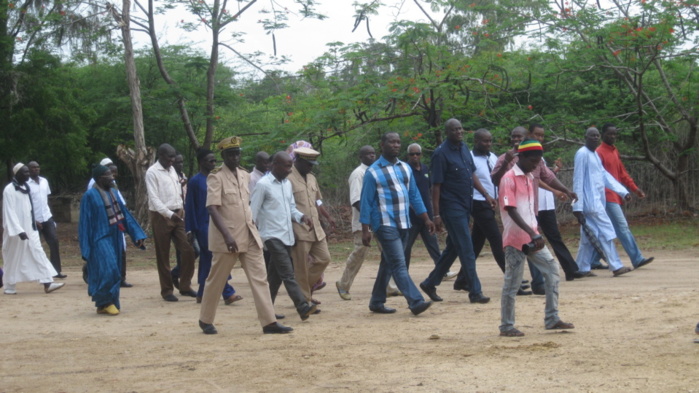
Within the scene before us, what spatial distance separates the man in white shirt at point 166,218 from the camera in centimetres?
1065

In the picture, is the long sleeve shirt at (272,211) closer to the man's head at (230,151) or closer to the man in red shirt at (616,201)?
the man's head at (230,151)

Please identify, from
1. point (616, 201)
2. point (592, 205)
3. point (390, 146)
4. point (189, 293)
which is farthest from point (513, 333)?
point (189, 293)

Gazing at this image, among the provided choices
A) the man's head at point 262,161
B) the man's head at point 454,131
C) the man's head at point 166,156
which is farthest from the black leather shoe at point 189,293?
the man's head at point 454,131

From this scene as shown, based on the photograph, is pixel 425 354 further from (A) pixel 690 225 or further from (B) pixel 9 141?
(B) pixel 9 141

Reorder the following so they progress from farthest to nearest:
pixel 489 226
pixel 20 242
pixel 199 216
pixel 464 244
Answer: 1. pixel 20 242
2. pixel 199 216
3. pixel 489 226
4. pixel 464 244

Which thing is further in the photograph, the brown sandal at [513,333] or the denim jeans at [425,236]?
the denim jeans at [425,236]

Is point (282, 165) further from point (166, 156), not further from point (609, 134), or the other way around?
point (609, 134)

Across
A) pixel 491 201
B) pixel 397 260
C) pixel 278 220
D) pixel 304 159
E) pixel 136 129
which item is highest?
pixel 136 129

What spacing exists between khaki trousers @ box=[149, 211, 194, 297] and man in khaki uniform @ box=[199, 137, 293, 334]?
2.66 m

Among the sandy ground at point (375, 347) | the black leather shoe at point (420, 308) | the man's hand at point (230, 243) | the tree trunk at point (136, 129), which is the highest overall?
the tree trunk at point (136, 129)

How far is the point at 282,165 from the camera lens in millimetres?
8617

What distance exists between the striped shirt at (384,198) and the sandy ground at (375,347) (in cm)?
100

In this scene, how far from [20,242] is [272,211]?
5502 millimetres

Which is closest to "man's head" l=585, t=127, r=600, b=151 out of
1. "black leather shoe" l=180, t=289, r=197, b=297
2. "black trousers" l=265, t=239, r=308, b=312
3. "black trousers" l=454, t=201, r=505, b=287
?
"black trousers" l=454, t=201, r=505, b=287
